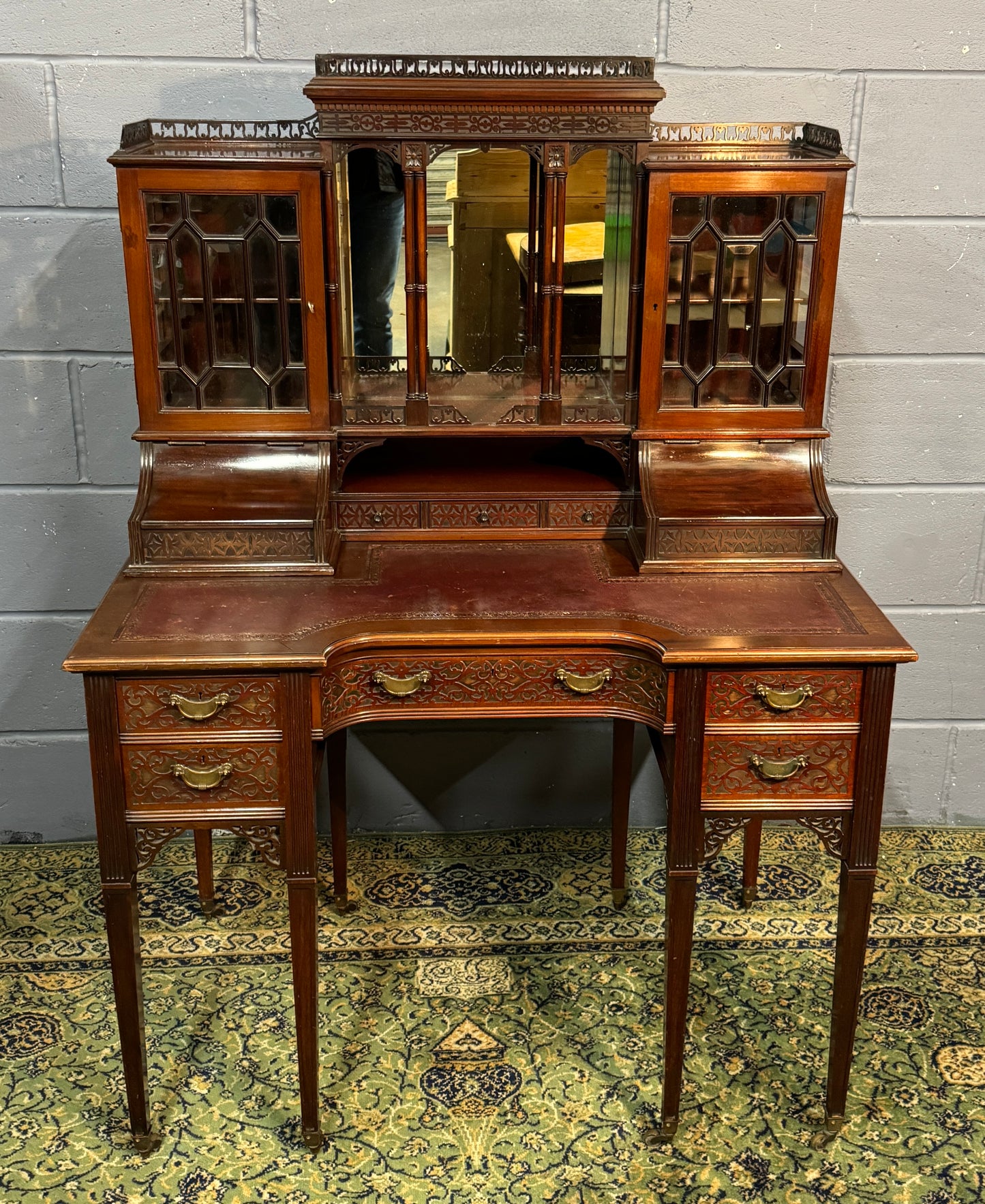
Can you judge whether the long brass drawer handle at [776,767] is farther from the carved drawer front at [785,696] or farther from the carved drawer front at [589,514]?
the carved drawer front at [589,514]

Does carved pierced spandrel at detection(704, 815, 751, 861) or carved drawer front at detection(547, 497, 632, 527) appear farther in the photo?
carved drawer front at detection(547, 497, 632, 527)

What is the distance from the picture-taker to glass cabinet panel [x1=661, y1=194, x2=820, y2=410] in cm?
271

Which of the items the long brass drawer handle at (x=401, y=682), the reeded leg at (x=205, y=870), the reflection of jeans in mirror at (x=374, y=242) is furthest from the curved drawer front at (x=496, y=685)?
the reeded leg at (x=205, y=870)

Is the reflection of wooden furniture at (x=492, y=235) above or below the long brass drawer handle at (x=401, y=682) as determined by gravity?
above

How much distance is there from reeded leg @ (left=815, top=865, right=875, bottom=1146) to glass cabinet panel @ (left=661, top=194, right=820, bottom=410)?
1062 mm

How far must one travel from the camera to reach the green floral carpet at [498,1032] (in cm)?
261

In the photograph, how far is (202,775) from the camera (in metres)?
2.47

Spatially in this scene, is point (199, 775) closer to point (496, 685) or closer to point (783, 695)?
point (496, 685)

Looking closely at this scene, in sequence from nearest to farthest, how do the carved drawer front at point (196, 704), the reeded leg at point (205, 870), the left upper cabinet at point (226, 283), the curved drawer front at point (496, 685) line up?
the carved drawer front at point (196, 704), the curved drawer front at point (496, 685), the left upper cabinet at point (226, 283), the reeded leg at point (205, 870)

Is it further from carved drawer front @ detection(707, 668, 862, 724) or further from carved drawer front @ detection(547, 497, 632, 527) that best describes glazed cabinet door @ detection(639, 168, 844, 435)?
carved drawer front @ detection(707, 668, 862, 724)

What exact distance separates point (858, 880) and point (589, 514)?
1.02m

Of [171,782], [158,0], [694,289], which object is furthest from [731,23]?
[171,782]

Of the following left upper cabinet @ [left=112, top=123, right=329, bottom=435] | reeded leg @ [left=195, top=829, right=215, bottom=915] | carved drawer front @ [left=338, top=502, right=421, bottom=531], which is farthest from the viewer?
reeded leg @ [left=195, top=829, right=215, bottom=915]

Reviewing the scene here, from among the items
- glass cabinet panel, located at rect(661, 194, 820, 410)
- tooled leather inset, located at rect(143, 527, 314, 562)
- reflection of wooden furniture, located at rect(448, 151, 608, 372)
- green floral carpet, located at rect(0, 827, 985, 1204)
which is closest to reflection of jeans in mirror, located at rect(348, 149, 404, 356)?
reflection of wooden furniture, located at rect(448, 151, 608, 372)
